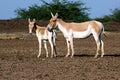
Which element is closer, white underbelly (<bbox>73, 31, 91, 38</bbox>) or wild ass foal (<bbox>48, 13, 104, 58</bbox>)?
wild ass foal (<bbox>48, 13, 104, 58</bbox>)

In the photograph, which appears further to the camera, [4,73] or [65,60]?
[65,60]

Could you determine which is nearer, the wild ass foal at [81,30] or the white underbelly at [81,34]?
the wild ass foal at [81,30]

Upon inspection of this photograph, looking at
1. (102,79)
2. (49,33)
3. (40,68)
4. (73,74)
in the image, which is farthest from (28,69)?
(49,33)

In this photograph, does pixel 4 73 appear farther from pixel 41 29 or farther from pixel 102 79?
pixel 41 29

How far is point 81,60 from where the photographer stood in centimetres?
2052

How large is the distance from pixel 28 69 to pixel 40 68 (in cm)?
54

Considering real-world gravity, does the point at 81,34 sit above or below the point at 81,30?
below

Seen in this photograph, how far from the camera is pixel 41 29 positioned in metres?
23.2

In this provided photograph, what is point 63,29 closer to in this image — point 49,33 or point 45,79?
point 49,33

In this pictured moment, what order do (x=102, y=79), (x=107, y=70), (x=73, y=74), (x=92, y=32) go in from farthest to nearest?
1. (x=92, y=32)
2. (x=107, y=70)
3. (x=73, y=74)
4. (x=102, y=79)

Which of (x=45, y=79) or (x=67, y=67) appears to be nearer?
(x=45, y=79)

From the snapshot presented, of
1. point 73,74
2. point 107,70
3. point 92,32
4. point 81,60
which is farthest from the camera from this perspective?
point 92,32

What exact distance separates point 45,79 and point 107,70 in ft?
10.1

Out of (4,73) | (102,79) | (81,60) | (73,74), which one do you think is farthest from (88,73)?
(81,60)
